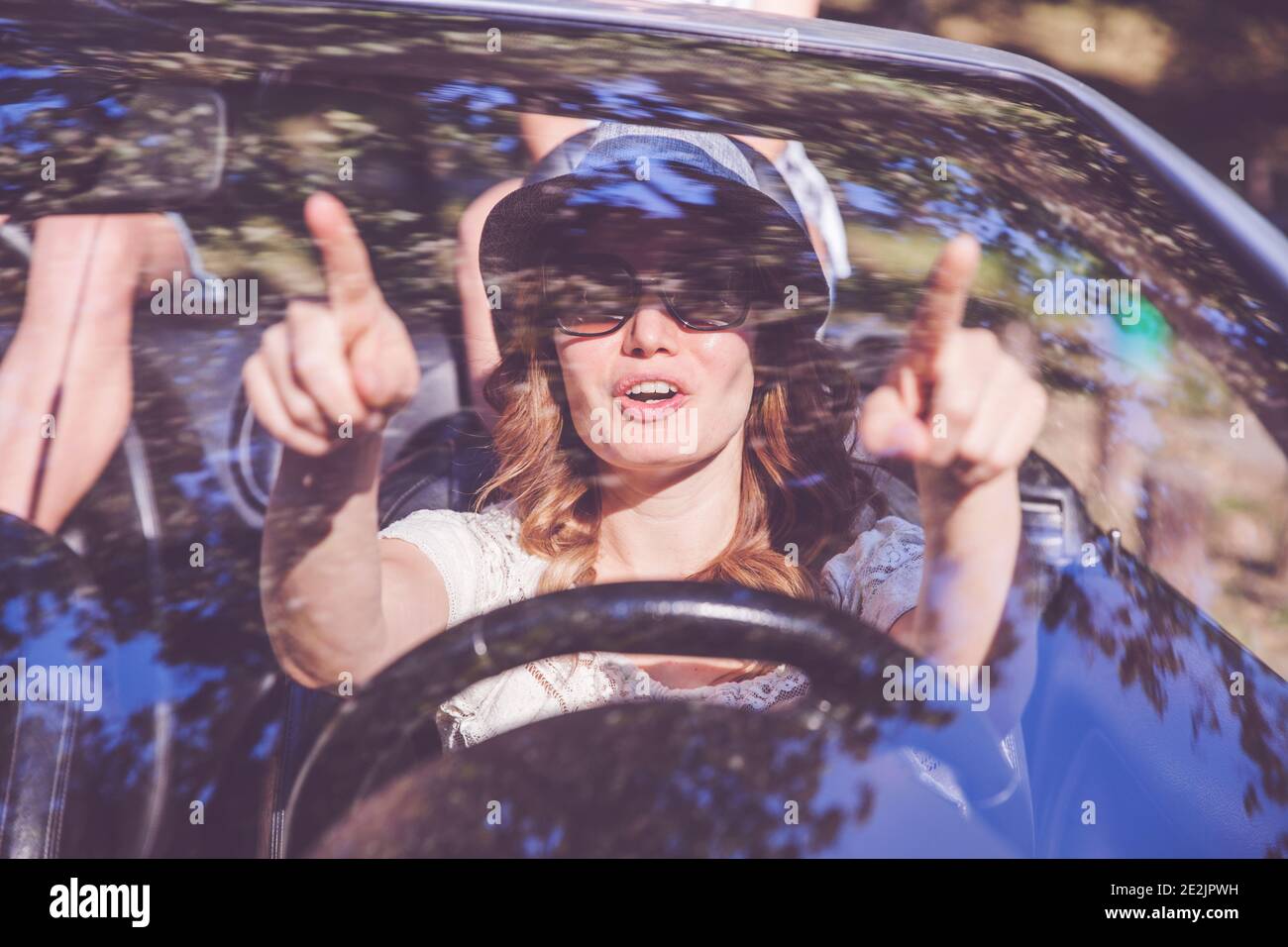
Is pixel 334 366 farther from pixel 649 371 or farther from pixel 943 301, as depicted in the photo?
pixel 943 301

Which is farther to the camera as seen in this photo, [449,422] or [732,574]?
[449,422]

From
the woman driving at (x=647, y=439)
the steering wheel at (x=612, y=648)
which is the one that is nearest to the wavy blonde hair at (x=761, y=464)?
the woman driving at (x=647, y=439)

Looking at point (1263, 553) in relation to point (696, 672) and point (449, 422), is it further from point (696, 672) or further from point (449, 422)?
point (449, 422)

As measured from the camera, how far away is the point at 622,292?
1.20 meters

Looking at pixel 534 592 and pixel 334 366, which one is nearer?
pixel 334 366

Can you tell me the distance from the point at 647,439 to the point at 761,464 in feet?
0.43

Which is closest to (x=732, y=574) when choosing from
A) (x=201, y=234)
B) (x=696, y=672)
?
(x=696, y=672)

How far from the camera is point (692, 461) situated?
51.4 inches

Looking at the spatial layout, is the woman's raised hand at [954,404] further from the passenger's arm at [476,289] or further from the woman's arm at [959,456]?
the passenger's arm at [476,289]

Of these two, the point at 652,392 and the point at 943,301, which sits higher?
the point at 943,301

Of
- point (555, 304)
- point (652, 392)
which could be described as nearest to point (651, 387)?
point (652, 392)

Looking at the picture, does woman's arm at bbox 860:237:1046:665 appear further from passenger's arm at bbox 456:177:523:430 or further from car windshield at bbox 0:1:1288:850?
passenger's arm at bbox 456:177:523:430
